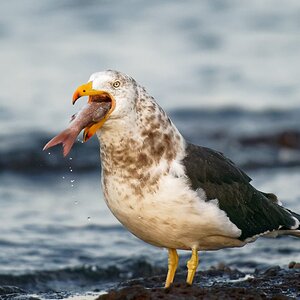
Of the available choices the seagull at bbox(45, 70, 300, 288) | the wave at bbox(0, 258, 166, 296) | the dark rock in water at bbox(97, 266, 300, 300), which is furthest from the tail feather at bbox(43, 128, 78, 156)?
the wave at bbox(0, 258, 166, 296)

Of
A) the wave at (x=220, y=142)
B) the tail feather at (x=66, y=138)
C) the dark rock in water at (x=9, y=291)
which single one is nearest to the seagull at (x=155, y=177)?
the tail feather at (x=66, y=138)

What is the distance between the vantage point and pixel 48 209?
12805mm

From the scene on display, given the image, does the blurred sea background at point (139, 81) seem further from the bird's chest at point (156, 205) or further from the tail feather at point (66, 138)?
the tail feather at point (66, 138)

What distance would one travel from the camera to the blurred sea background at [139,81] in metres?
10.8

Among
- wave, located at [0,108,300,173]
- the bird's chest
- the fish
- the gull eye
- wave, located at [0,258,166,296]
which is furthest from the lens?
wave, located at [0,108,300,173]

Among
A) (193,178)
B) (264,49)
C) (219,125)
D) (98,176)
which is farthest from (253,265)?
(264,49)

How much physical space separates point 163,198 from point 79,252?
12.3 feet

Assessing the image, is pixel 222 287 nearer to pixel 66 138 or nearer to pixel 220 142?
pixel 66 138

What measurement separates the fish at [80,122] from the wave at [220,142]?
7689 mm

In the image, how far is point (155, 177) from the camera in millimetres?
7582

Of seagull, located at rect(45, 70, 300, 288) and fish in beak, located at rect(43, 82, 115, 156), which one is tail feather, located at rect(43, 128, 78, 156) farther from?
seagull, located at rect(45, 70, 300, 288)

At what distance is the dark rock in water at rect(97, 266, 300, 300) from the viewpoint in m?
7.07

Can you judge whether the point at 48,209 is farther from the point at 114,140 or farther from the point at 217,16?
the point at 217,16

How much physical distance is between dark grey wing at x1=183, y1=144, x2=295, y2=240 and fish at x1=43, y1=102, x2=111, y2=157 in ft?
2.68
